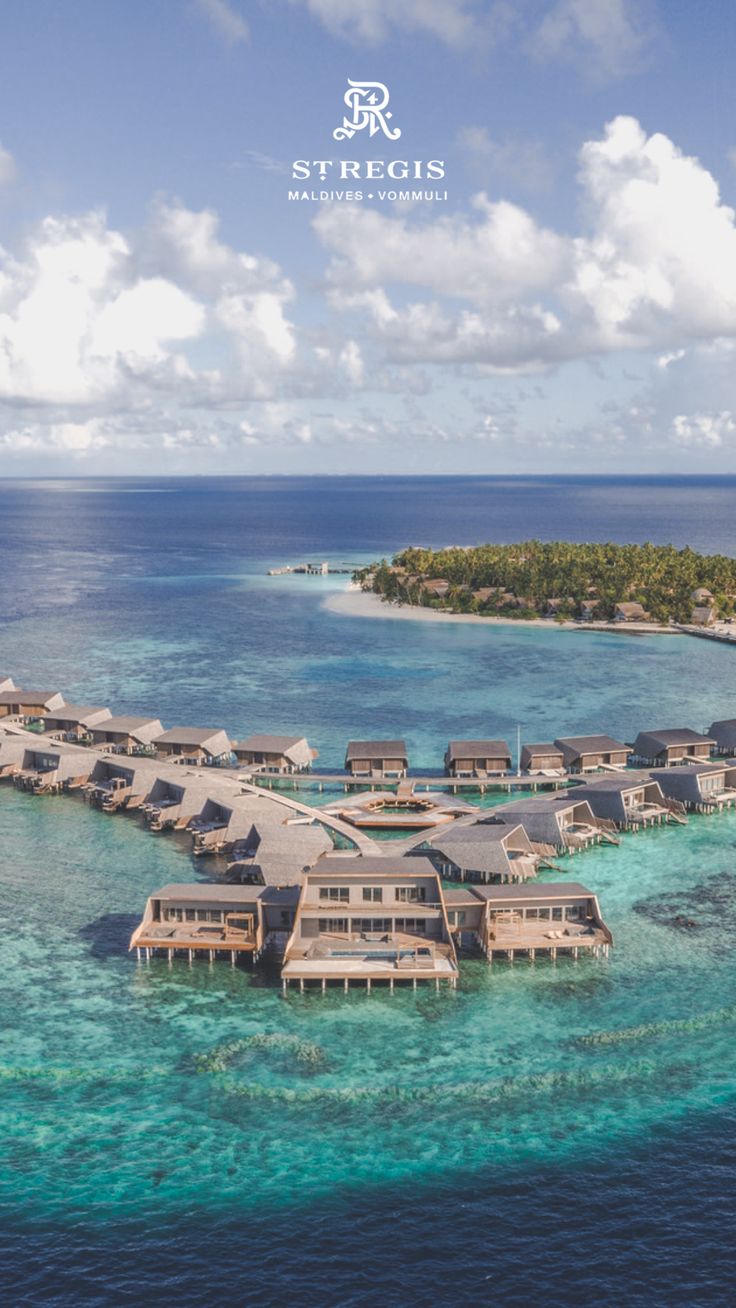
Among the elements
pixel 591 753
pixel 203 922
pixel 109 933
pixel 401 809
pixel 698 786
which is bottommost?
pixel 109 933

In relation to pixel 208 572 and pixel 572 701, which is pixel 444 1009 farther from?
pixel 208 572

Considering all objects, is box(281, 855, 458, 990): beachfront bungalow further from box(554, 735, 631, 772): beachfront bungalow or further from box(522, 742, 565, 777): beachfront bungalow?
box(554, 735, 631, 772): beachfront bungalow

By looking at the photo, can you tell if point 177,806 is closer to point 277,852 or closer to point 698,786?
point 277,852

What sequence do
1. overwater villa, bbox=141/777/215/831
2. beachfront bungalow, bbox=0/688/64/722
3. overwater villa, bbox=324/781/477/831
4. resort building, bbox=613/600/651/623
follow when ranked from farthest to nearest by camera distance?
resort building, bbox=613/600/651/623
beachfront bungalow, bbox=0/688/64/722
overwater villa, bbox=141/777/215/831
overwater villa, bbox=324/781/477/831

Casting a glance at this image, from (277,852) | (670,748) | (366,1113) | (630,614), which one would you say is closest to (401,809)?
(277,852)

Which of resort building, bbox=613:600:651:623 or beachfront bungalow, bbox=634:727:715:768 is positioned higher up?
resort building, bbox=613:600:651:623

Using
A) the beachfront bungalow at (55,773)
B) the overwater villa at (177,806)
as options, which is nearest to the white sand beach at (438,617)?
the beachfront bungalow at (55,773)

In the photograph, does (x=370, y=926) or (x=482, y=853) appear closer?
(x=370, y=926)

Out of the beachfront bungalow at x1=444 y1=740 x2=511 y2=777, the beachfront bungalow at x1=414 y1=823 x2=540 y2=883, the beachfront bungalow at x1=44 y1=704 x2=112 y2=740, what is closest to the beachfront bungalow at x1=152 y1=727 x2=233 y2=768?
the beachfront bungalow at x1=44 y1=704 x2=112 y2=740

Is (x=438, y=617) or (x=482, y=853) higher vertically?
(x=438, y=617)
